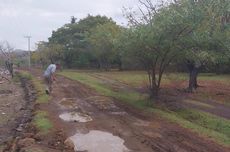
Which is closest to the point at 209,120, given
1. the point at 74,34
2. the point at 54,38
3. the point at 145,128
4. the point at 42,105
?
the point at 145,128

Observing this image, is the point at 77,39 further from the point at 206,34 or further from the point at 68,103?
the point at 206,34

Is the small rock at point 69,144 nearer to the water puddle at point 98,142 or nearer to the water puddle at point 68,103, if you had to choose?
the water puddle at point 98,142

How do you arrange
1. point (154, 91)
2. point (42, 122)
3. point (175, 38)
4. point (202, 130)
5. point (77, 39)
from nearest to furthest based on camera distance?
point (202, 130) < point (42, 122) < point (175, 38) < point (154, 91) < point (77, 39)

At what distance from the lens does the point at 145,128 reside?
15.3m

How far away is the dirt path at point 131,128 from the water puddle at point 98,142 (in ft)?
0.81

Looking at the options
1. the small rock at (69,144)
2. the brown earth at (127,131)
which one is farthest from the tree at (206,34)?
the small rock at (69,144)

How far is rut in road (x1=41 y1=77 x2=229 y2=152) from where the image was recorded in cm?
1262

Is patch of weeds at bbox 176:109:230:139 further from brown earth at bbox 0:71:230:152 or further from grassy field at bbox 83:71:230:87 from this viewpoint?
grassy field at bbox 83:71:230:87

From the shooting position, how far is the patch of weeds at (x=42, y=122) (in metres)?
15.0

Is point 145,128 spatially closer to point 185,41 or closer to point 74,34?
point 185,41

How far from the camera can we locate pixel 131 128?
1521 cm

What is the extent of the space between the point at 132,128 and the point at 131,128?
1.4 inches

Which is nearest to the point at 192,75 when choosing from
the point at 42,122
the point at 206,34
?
the point at 206,34

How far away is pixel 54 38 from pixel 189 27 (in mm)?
78393
